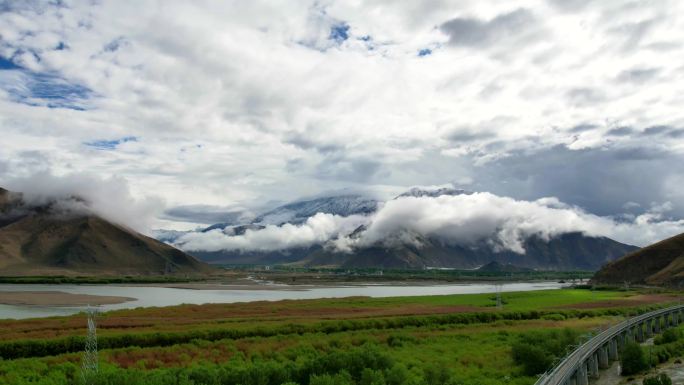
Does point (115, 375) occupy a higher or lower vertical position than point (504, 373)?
higher


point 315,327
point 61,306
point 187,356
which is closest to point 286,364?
point 187,356

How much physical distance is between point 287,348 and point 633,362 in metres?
32.3

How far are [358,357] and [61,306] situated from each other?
102 meters

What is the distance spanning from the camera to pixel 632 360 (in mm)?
50000

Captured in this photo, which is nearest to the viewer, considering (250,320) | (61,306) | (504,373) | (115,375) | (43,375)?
(115,375)

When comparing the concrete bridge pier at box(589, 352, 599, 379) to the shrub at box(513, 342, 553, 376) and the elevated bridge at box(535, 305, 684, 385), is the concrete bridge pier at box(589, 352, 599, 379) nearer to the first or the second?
the elevated bridge at box(535, 305, 684, 385)

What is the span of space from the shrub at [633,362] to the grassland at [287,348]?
15.2 feet

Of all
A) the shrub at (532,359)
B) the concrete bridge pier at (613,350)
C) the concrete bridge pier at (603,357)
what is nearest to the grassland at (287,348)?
the shrub at (532,359)

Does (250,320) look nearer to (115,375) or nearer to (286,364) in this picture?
(286,364)

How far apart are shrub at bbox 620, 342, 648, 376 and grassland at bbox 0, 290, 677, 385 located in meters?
4.64

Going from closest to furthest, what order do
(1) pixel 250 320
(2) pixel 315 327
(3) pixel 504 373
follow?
(3) pixel 504 373
(2) pixel 315 327
(1) pixel 250 320

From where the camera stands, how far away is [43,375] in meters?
37.5

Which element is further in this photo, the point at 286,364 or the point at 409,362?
the point at 409,362

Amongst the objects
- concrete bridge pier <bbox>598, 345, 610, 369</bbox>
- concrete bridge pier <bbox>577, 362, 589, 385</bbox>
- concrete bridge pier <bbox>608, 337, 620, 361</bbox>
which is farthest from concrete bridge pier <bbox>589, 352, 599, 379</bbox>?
concrete bridge pier <bbox>608, 337, 620, 361</bbox>
